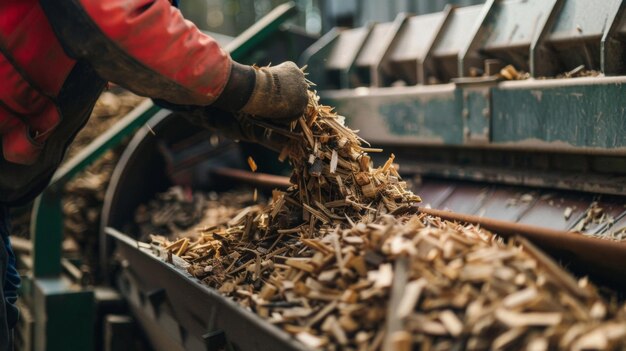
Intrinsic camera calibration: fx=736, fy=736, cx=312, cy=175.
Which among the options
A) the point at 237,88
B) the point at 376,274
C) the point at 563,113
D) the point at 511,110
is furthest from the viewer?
the point at 511,110

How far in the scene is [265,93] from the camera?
2793mm

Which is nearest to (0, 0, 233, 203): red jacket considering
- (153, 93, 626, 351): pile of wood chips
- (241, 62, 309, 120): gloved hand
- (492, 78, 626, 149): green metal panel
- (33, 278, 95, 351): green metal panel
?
(241, 62, 309, 120): gloved hand

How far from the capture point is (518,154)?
3859 mm

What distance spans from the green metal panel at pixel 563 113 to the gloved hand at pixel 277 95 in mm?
1307

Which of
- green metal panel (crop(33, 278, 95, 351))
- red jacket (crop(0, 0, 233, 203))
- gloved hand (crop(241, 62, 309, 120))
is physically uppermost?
red jacket (crop(0, 0, 233, 203))

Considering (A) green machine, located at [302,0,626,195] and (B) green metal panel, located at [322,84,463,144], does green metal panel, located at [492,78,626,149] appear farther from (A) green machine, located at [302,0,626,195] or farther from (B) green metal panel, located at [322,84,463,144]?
(B) green metal panel, located at [322,84,463,144]

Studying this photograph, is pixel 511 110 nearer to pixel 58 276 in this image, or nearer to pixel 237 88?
pixel 237 88

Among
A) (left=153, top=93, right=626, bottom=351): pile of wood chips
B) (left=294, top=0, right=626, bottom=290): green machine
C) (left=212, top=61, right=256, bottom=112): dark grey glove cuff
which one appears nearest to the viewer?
(left=153, top=93, right=626, bottom=351): pile of wood chips

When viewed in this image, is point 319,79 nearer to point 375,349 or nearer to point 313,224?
point 313,224

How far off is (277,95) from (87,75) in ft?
2.42

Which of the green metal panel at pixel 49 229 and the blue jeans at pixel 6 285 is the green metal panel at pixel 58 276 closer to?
the green metal panel at pixel 49 229

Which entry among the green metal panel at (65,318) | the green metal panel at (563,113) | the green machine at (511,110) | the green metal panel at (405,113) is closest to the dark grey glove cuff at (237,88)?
the green machine at (511,110)

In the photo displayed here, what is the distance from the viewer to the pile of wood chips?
173cm

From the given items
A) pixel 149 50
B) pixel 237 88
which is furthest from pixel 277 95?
pixel 149 50
